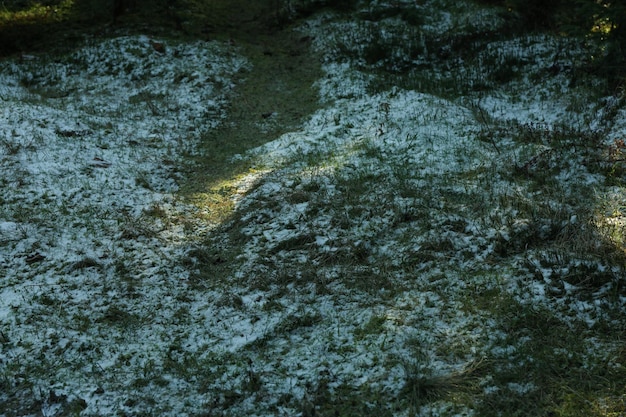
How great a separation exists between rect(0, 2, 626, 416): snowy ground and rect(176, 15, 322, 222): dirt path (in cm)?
42

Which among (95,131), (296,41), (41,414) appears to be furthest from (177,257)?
(296,41)

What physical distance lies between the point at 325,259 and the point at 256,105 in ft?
22.9

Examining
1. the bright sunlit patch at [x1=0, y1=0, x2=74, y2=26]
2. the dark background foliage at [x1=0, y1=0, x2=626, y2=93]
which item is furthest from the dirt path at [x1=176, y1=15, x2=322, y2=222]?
the bright sunlit patch at [x1=0, y1=0, x2=74, y2=26]

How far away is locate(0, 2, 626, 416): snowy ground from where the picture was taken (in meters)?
4.60

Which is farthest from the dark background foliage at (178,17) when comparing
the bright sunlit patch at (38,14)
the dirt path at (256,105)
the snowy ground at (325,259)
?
the snowy ground at (325,259)

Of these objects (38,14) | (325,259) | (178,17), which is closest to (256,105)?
(178,17)

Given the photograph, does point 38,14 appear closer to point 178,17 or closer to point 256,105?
point 178,17

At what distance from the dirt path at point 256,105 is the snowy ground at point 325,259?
424mm

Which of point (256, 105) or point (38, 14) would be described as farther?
point (38, 14)

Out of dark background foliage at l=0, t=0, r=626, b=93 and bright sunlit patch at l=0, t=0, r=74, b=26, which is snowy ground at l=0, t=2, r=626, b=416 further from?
bright sunlit patch at l=0, t=0, r=74, b=26

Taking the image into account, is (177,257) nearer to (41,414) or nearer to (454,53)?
(41,414)

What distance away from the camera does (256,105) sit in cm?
1240

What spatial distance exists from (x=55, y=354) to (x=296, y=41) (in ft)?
44.8

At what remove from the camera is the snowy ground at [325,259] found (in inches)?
181
